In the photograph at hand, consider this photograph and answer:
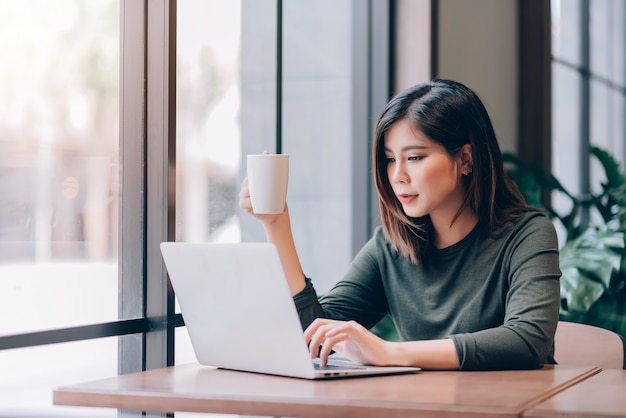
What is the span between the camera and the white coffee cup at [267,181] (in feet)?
5.29

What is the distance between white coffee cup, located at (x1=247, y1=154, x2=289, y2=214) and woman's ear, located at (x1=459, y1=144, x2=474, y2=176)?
0.48 metres

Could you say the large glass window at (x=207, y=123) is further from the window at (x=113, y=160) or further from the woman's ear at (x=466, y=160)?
the woman's ear at (x=466, y=160)

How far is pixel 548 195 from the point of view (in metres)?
5.01

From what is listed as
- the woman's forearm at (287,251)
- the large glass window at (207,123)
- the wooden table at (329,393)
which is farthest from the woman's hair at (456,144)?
the large glass window at (207,123)

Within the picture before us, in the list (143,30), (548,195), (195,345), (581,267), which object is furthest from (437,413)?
(548,195)

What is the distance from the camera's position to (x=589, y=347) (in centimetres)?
203

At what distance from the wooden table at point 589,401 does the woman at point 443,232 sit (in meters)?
0.29

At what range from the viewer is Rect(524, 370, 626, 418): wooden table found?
1142 millimetres

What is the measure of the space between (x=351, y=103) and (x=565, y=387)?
85.2 inches

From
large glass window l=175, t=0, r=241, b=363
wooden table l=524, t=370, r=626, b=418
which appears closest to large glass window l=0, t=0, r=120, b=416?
large glass window l=175, t=0, r=241, b=363

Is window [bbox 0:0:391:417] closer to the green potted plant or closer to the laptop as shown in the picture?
the laptop

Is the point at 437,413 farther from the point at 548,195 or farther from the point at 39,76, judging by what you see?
the point at 548,195

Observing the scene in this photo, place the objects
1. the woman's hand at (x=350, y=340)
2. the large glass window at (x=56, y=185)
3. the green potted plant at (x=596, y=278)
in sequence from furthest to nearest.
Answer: the green potted plant at (x=596, y=278) → the large glass window at (x=56, y=185) → the woman's hand at (x=350, y=340)

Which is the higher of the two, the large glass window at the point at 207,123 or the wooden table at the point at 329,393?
the large glass window at the point at 207,123
